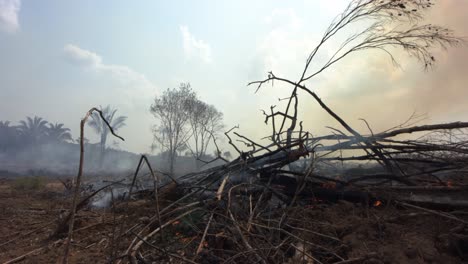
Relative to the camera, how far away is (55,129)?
40.7 m

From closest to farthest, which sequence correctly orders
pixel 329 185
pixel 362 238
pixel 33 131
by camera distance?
1. pixel 362 238
2. pixel 329 185
3. pixel 33 131

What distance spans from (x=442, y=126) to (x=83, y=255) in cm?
477

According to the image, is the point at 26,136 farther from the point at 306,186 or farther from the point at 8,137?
the point at 306,186

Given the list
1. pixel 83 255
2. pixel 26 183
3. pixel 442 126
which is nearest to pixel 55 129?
pixel 26 183

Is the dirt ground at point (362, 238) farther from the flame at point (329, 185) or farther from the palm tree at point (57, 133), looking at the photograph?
the palm tree at point (57, 133)

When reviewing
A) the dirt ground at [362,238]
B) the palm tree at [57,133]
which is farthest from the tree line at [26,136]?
the dirt ground at [362,238]

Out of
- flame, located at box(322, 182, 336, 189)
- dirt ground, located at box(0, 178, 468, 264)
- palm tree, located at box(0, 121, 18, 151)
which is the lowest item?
dirt ground, located at box(0, 178, 468, 264)

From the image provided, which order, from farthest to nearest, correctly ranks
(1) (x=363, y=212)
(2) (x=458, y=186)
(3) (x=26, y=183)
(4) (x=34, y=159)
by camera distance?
(4) (x=34, y=159)
(3) (x=26, y=183)
(1) (x=363, y=212)
(2) (x=458, y=186)

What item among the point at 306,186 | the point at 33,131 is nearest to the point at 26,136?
the point at 33,131

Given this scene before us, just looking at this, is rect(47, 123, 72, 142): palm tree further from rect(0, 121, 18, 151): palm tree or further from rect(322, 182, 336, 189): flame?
rect(322, 182, 336, 189): flame

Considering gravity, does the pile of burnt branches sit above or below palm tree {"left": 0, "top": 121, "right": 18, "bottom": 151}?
below

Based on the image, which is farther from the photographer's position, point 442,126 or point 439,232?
point 442,126

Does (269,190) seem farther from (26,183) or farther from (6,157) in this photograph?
(6,157)

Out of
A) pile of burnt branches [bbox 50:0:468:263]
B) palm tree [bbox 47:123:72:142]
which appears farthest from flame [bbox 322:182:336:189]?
palm tree [bbox 47:123:72:142]
